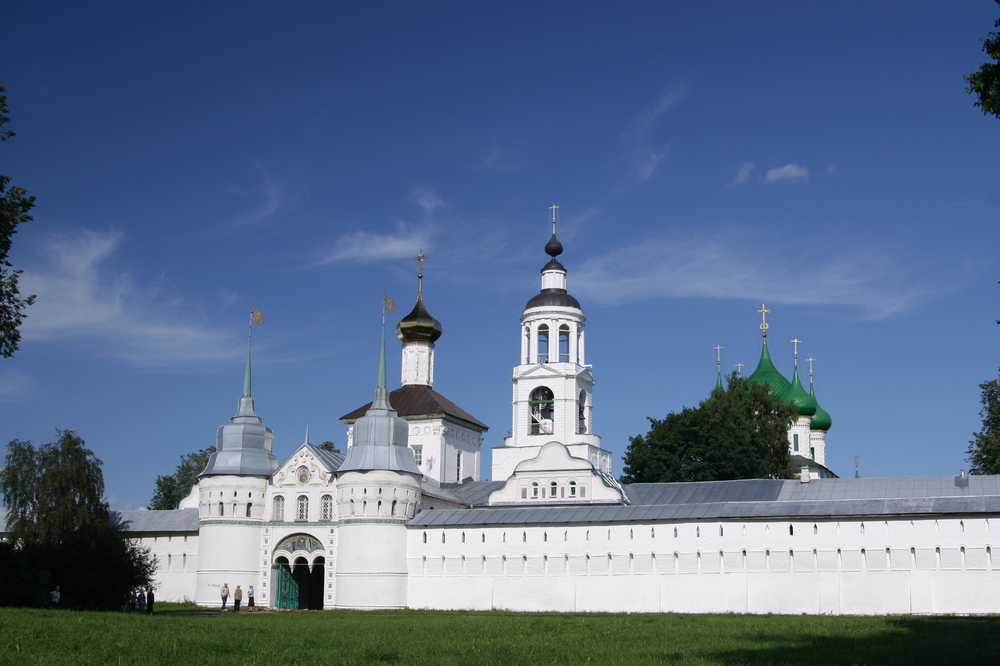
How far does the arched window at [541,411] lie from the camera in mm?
54062

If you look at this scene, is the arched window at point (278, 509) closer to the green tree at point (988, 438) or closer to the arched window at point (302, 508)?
the arched window at point (302, 508)

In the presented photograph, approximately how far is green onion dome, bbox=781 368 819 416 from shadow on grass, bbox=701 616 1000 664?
42043 mm

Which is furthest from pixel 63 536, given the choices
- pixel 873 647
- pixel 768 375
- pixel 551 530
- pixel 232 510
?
pixel 768 375

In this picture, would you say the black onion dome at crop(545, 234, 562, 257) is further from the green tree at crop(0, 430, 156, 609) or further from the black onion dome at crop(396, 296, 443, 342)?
the green tree at crop(0, 430, 156, 609)

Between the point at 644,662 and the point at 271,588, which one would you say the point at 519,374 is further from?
the point at 644,662

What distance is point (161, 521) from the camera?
172 feet

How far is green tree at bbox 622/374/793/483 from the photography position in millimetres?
54812

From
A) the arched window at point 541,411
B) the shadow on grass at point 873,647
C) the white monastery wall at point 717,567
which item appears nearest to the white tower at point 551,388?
the arched window at point 541,411

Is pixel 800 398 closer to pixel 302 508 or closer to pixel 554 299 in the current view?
pixel 554 299

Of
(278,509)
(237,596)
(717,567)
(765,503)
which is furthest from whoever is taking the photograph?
(278,509)

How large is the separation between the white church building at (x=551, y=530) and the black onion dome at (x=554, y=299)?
0.25ft

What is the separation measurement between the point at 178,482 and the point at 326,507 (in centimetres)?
3137

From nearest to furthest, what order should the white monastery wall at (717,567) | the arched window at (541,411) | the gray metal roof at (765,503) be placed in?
the white monastery wall at (717,567) → the gray metal roof at (765,503) → the arched window at (541,411)

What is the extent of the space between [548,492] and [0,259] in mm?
25909
